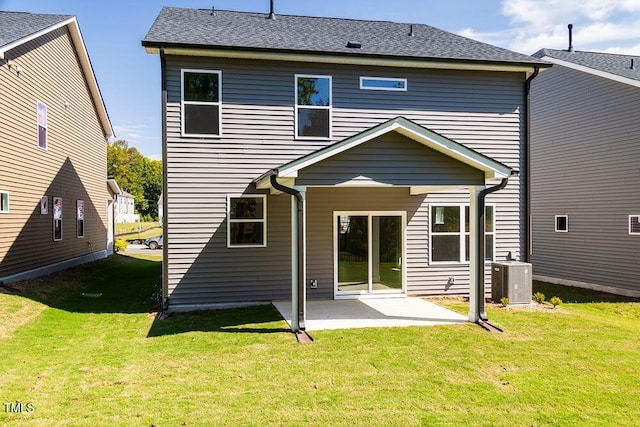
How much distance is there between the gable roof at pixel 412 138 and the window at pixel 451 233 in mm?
2898

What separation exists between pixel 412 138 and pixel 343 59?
123 inches

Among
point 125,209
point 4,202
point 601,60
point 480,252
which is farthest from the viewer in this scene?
point 125,209

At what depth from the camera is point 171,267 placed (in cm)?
918

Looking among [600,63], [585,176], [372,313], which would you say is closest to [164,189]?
[372,313]

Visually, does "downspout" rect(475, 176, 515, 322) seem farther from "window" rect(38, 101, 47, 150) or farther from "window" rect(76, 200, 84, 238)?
"window" rect(76, 200, 84, 238)

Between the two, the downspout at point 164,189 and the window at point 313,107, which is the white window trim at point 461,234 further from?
the downspout at point 164,189

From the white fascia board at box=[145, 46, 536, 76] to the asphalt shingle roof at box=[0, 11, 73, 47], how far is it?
4766 millimetres

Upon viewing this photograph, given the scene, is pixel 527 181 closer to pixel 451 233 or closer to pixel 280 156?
pixel 451 233

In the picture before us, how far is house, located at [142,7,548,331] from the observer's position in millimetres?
9211

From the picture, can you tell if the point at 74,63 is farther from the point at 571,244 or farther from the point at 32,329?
the point at 571,244

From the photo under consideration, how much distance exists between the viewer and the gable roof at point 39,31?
10.8 meters

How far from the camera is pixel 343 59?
966 cm

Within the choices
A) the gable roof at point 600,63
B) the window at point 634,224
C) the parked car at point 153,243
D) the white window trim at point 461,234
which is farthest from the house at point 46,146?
the window at point 634,224

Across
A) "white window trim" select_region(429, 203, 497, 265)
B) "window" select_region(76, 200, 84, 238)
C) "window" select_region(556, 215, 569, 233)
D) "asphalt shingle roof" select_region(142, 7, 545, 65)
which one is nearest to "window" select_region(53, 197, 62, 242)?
"window" select_region(76, 200, 84, 238)
